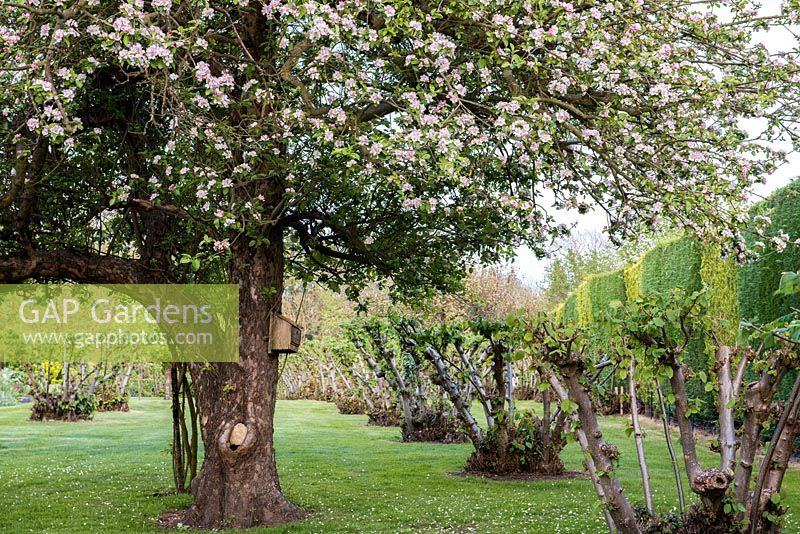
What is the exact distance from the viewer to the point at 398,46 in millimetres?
6613

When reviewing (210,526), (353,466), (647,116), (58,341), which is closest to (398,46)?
(647,116)

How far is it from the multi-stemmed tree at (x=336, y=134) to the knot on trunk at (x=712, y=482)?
7.96 ft

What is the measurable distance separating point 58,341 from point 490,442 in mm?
10217

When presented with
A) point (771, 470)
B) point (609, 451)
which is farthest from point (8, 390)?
point (771, 470)

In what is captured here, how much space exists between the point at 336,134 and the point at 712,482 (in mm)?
3483

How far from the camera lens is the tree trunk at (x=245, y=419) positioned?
22.6 ft

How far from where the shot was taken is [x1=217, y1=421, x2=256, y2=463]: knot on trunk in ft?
22.4

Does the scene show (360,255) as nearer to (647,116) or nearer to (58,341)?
(647,116)

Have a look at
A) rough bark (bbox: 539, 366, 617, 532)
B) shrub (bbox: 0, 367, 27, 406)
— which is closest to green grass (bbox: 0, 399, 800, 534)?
rough bark (bbox: 539, 366, 617, 532)

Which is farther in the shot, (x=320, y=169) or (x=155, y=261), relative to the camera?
(x=155, y=261)

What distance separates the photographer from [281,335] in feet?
23.5

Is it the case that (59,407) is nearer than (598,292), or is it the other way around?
(59,407)

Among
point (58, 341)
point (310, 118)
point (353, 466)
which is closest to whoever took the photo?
point (310, 118)

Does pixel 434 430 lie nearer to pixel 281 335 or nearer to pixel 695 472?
pixel 281 335
